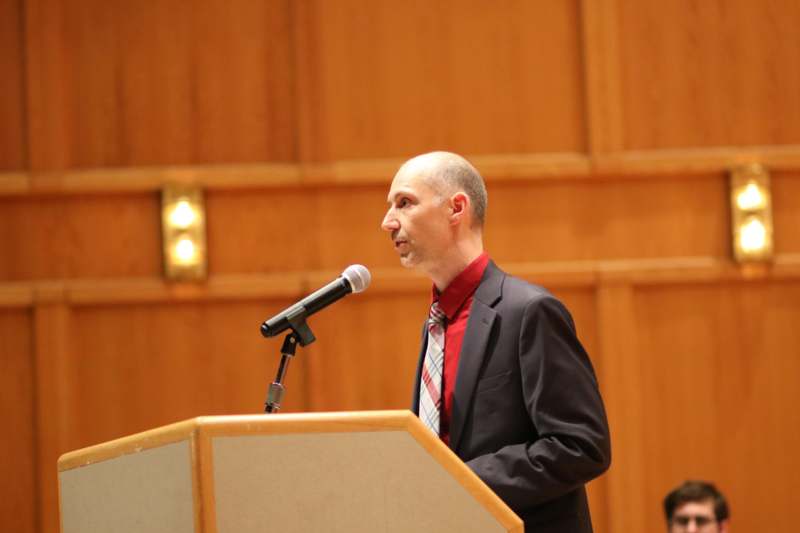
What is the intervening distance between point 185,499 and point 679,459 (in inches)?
135

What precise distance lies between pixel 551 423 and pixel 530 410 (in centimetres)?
6

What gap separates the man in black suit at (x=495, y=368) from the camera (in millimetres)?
2295

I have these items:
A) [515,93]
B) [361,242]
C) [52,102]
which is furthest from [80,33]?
[515,93]

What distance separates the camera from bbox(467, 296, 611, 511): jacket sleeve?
2.27 meters

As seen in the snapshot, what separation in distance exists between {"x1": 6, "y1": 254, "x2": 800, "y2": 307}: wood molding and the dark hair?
1.06 m

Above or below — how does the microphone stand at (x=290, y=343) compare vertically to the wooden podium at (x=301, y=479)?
above

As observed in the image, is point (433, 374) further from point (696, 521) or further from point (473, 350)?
point (696, 521)

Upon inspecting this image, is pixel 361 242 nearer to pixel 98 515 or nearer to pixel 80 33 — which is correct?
pixel 80 33

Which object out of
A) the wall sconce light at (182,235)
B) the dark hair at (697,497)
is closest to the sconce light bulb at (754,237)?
the dark hair at (697,497)

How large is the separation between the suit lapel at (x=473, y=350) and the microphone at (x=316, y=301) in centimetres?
26

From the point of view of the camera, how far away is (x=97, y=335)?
4.84 m

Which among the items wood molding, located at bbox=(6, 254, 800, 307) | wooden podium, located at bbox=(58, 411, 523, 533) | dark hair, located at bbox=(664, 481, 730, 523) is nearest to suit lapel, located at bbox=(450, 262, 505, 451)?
wooden podium, located at bbox=(58, 411, 523, 533)

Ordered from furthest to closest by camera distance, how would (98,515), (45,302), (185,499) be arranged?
(45,302), (98,515), (185,499)

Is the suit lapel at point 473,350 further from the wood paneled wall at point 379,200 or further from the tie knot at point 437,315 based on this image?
the wood paneled wall at point 379,200
